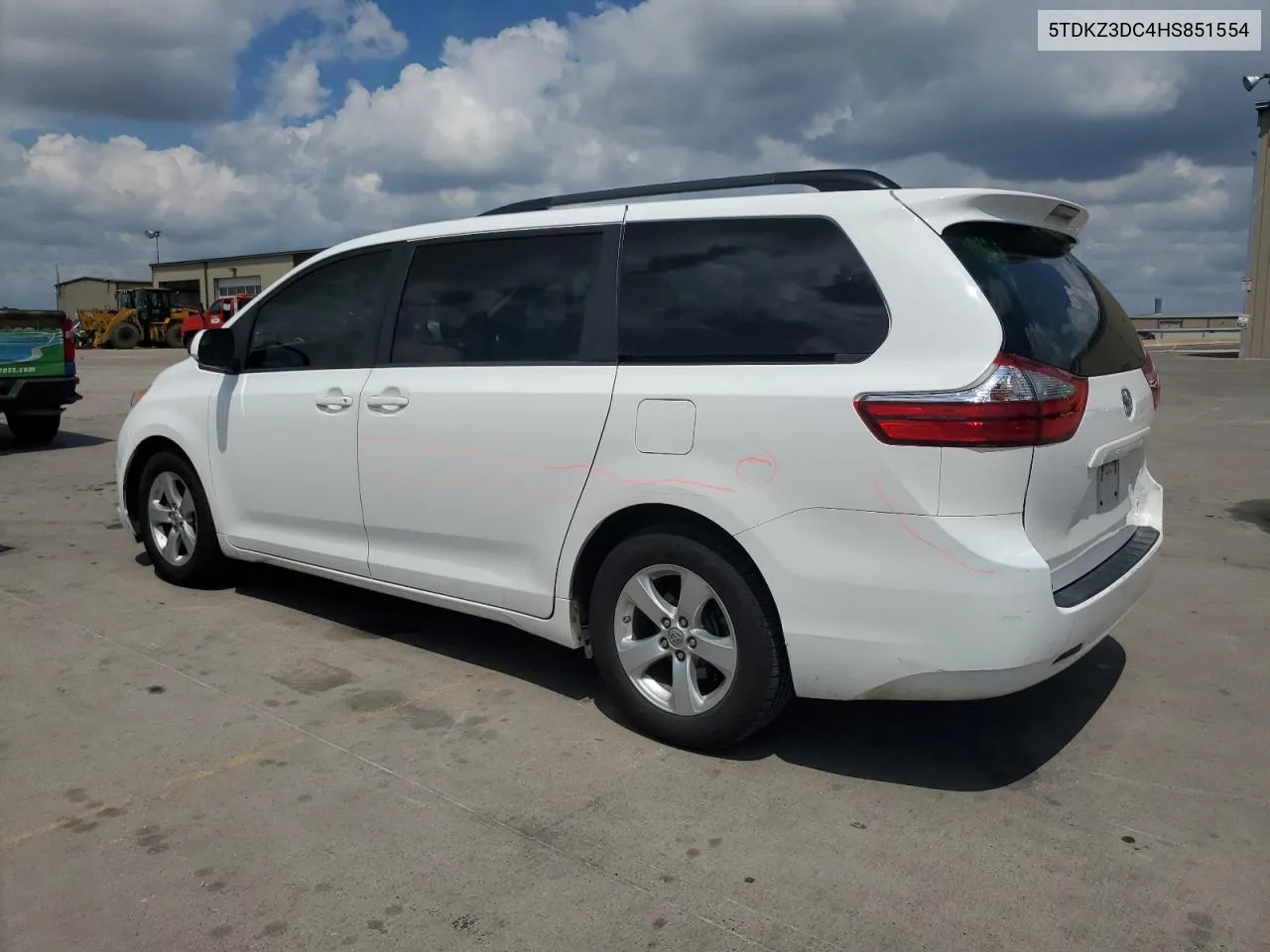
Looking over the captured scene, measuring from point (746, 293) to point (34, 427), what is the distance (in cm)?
1102

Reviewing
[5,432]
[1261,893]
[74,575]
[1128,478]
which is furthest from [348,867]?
[5,432]

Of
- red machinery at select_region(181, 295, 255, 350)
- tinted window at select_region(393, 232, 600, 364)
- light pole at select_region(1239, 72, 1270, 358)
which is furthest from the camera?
red machinery at select_region(181, 295, 255, 350)

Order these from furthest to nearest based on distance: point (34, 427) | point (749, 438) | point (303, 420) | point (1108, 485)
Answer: point (34, 427) → point (303, 420) → point (1108, 485) → point (749, 438)

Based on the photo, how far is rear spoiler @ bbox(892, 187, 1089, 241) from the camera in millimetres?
3191

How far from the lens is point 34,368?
11.2 metres

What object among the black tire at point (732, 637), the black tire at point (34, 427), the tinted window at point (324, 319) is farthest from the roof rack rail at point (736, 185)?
the black tire at point (34, 427)

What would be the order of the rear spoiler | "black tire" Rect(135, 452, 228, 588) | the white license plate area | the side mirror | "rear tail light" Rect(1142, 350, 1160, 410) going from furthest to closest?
Answer: "black tire" Rect(135, 452, 228, 588) → the side mirror → "rear tail light" Rect(1142, 350, 1160, 410) → the white license plate area → the rear spoiler

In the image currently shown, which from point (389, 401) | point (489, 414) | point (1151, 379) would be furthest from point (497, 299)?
point (1151, 379)

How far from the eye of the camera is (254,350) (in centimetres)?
506

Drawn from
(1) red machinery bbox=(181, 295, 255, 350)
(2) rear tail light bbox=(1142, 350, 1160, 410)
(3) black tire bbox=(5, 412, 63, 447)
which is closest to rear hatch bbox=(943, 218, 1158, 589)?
(2) rear tail light bbox=(1142, 350, 1160, 410)

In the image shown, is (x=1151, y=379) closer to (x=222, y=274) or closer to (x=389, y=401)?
(x=389, y=401)

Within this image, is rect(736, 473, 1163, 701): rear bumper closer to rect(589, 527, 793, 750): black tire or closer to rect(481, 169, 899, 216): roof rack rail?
rect(589, 527, 793, 750): black tire

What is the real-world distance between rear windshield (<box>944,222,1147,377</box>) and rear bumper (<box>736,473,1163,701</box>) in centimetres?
60

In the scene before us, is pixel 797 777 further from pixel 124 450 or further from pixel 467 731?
pixel 124 450
